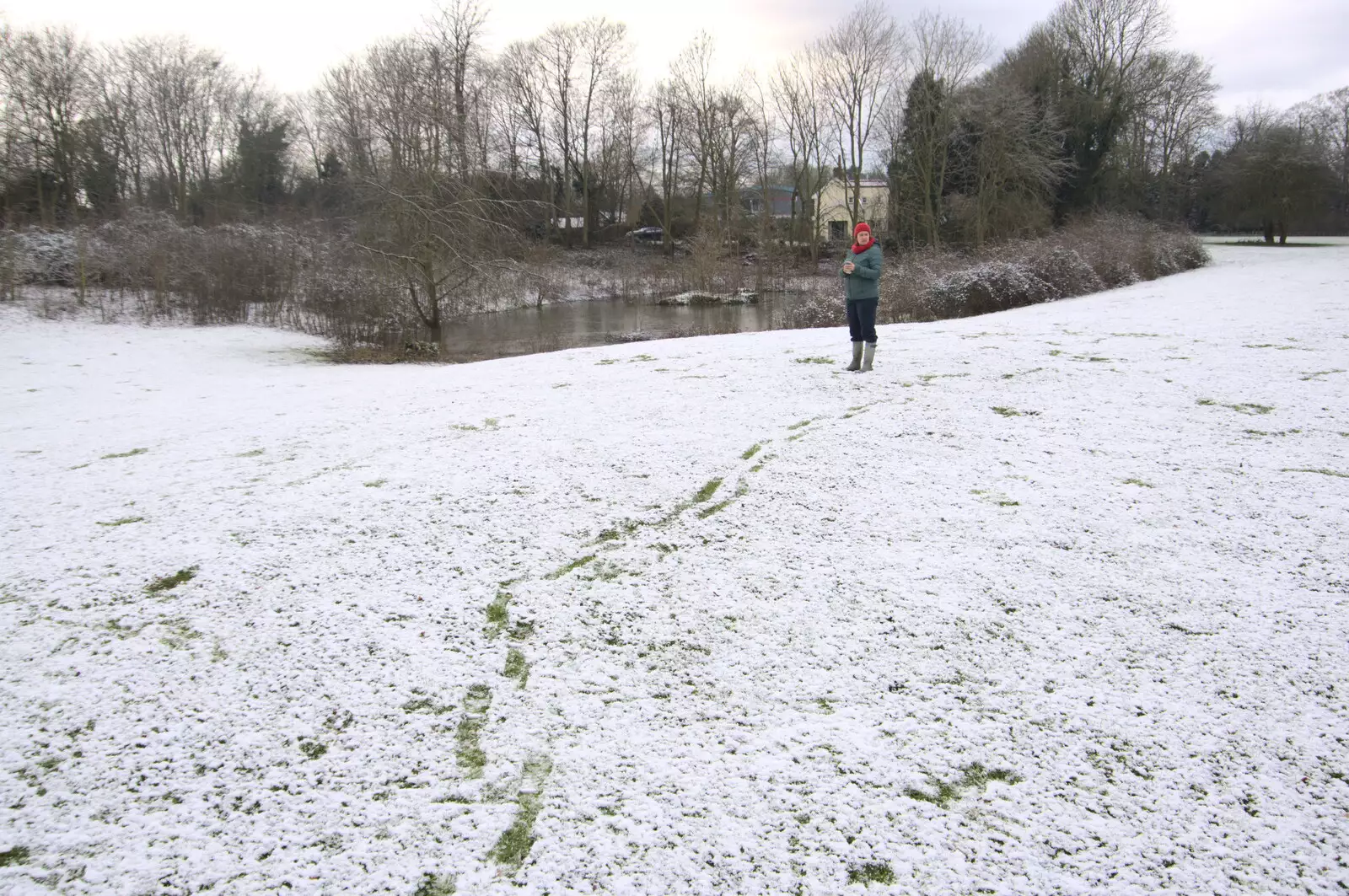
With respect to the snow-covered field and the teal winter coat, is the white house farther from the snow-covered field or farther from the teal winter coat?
the snow-covered field

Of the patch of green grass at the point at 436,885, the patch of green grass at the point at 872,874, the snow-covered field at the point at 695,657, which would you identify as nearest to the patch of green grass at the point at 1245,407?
the snow-covered field at the point at 695,657

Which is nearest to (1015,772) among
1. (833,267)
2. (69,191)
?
(69,191)

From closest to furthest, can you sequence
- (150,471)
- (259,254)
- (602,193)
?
(150,471) → (259,254) → (602,193)

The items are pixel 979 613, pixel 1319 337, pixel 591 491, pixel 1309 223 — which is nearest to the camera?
pixel 979 613

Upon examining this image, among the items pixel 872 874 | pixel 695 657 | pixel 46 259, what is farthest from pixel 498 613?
pixel 46 259

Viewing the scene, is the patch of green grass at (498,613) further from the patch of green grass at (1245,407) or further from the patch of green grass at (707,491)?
the patch of green grass at (1245,407)

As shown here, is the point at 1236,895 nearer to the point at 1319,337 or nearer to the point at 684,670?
the point at 684,670

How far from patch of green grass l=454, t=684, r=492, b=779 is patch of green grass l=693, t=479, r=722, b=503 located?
1.82 m

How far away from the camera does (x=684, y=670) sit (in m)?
2.61

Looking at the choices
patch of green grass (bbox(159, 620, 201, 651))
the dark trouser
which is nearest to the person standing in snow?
the dark trouser

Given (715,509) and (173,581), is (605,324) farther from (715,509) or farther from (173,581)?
(173,581)

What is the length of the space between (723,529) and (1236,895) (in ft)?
7.68

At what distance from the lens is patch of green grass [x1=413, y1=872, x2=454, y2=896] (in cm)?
176

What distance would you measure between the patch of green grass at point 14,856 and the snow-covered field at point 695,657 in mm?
40
